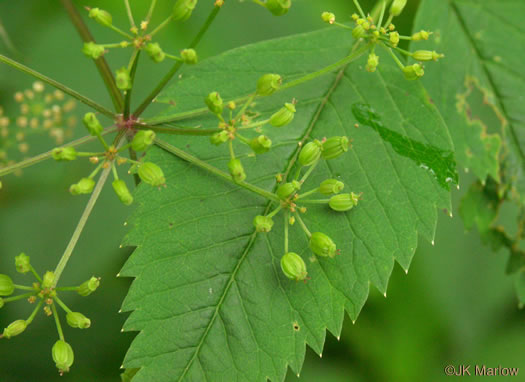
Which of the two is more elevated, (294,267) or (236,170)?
(236,170)

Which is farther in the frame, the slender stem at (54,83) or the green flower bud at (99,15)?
the slender stem at (54,83)

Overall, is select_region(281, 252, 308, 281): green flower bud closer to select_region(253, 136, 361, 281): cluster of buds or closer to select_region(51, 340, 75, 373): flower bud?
select_region(253, 136, 361, 281): cluster of buds

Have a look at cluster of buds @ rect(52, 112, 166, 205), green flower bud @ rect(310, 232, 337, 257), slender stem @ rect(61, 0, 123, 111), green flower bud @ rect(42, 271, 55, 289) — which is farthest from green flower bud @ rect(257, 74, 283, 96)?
green flower bud @ rect(42, 271, 55, 289)

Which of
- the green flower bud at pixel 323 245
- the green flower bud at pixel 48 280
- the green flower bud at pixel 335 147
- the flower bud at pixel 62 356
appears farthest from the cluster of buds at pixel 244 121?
the flower bud at pixel 62 356

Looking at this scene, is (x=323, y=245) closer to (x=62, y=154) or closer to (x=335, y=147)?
(x=335, y=147)

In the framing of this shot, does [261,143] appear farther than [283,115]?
No

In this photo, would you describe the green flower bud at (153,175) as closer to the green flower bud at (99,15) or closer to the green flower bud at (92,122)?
the green flower bud at (92,122)

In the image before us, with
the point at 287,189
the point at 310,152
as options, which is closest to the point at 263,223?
the point at 287,189

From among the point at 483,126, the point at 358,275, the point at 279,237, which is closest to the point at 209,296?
the point at 279,237
